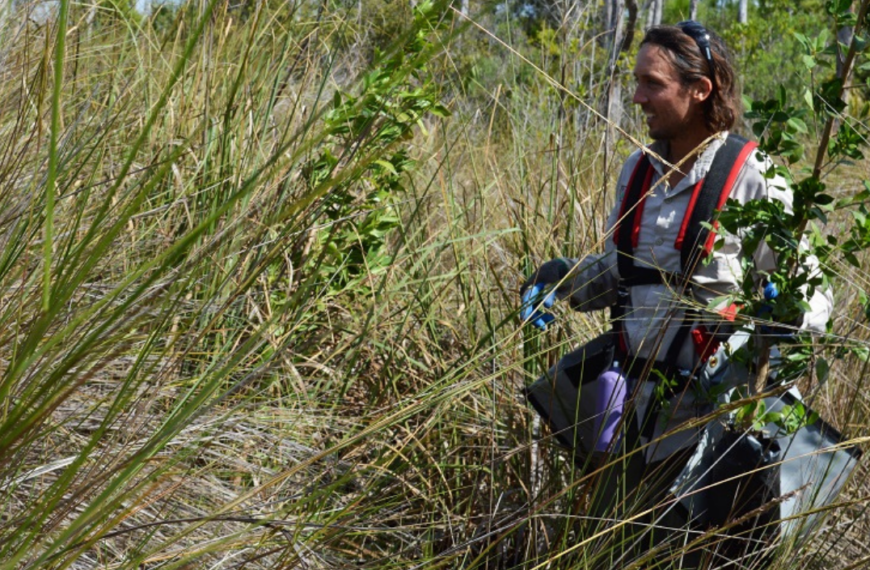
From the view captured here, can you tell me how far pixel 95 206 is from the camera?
244cm

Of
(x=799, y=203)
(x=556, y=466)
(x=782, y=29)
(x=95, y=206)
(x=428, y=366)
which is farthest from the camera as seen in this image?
(x=782, y=29)

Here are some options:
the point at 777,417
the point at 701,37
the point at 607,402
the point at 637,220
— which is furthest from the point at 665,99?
the point at 777,417

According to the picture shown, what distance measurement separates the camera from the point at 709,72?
9.39 feet

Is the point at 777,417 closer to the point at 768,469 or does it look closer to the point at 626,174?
the point at 768,469

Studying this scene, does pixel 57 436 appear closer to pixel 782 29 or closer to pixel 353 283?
pixel 353 283

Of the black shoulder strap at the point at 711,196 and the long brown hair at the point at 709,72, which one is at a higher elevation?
the long brown hair at the point at 709,72

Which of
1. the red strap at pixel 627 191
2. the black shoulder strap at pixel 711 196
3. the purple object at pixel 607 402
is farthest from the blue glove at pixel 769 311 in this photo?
the red strap at pixel 627 191

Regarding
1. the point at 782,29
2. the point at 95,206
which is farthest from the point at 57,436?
the point at 782,29

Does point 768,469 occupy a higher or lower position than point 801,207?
lower

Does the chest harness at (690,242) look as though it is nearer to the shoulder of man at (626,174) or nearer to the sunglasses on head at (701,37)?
the shoulder of man at (626,174)

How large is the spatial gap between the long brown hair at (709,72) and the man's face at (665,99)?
0.02 m

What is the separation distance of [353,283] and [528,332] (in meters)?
0.52

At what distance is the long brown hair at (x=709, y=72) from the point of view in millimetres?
2840

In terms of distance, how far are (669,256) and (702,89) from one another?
18.6 inches
